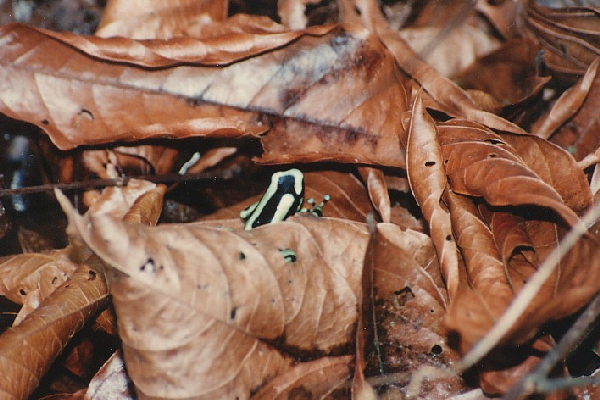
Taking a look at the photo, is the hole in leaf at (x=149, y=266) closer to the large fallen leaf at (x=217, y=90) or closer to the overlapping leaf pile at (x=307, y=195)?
the overlapping leaf pile at (x=307, y=195)

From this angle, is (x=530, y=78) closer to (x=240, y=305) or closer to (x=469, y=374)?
(x=469, y=374)

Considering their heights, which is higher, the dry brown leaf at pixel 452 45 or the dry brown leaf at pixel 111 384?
the dry brown leaf at pixel 452 45

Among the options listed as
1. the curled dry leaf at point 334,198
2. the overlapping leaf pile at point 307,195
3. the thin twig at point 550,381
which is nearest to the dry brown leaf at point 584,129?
the overlapping leaf pile at point 307,195

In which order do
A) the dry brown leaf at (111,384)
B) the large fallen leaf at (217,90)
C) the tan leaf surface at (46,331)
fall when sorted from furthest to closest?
the large fallen leaf at (217,90) → the dry brown leaf at (111,384) → the tan leaf surface at (46,331)

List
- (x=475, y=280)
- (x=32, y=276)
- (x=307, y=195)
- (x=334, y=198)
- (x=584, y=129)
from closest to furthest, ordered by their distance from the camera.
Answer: (x=475, y=280), (x=32, y=276), (x=584, y=129), (x=334, y=198), (x=307, y=195)

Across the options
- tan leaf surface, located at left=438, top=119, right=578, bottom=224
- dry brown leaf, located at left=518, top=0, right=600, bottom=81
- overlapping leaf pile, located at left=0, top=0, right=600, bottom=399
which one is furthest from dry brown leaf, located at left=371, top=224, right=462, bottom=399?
dry brown leaf, located at left=518, top=0, right=600, bottom=81

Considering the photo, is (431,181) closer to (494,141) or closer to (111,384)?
(494,141)

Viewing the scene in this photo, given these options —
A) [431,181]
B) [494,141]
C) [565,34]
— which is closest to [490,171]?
[431,181]

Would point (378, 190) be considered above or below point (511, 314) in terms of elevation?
below
